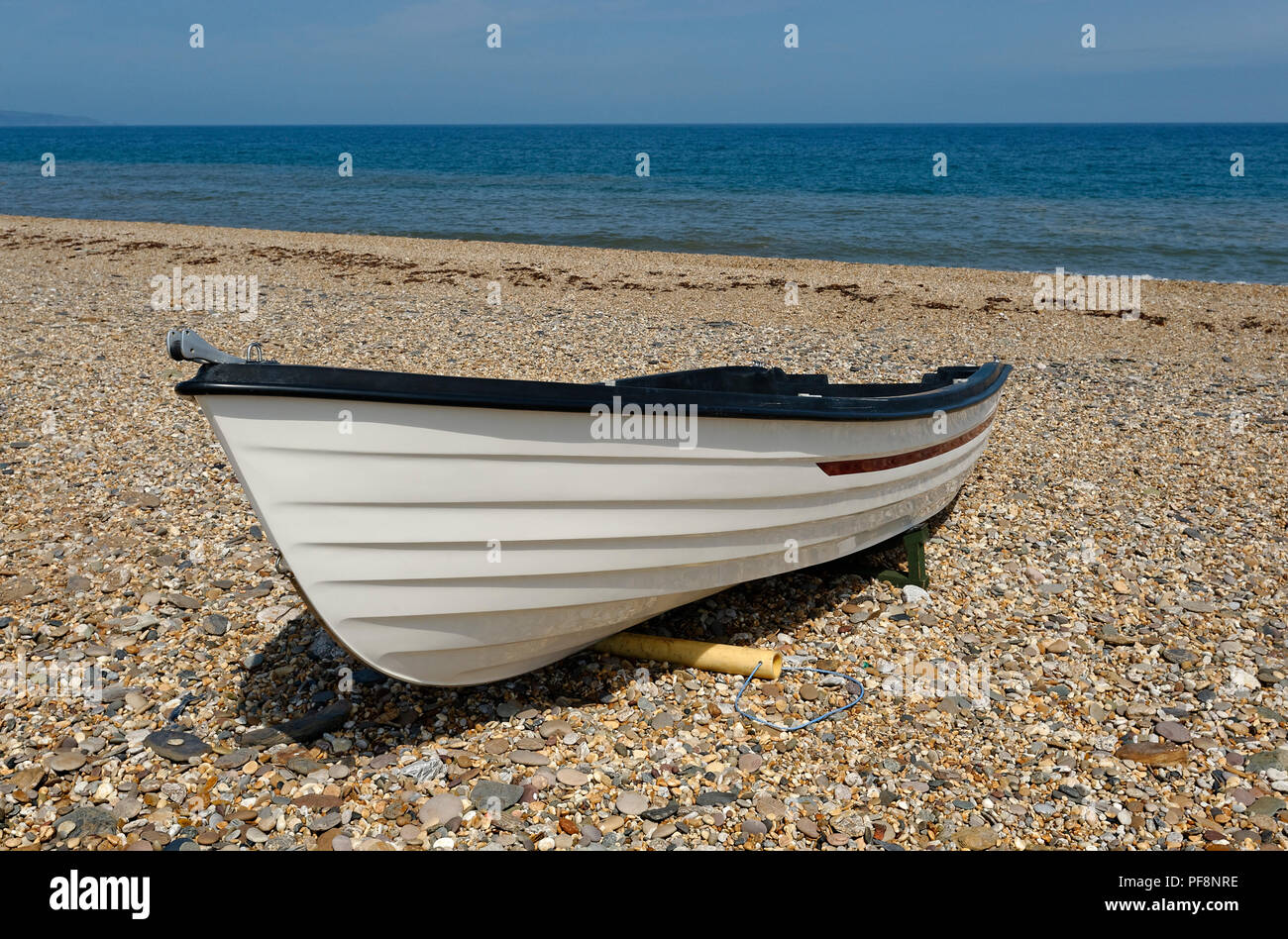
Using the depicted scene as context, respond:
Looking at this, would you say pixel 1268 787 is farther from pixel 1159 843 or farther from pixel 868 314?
pixel 868 314

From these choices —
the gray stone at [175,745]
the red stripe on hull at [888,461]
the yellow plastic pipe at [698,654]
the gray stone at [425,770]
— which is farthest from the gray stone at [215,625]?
the red stripe on hull at [888,461]

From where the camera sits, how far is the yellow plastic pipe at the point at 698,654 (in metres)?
4.25

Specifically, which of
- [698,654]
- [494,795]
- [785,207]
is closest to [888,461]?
[698,654]

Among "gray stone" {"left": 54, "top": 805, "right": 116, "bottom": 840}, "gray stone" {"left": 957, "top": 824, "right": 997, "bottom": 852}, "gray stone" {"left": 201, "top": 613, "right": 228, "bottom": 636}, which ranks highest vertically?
"gray stone" {"left": 201, "top": 613, "right": 228, "bottom": 636}

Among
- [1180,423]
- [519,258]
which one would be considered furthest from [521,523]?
[519,258]

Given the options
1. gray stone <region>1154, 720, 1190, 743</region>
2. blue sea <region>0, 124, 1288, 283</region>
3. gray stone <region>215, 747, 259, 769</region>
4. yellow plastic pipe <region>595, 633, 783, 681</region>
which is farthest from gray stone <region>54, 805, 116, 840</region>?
blue sea <region>0, 124, 1288, 283</region>

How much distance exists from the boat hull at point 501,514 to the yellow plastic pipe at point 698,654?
0.26 metres

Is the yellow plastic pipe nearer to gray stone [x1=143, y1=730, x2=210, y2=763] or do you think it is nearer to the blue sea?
gray stone [x1=143, y1=730, x2=210, y2=763]

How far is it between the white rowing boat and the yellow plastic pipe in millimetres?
249

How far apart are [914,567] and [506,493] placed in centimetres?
287

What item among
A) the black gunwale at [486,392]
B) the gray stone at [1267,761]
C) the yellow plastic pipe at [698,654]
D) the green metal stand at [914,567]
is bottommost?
the gray stone at [1267,761]

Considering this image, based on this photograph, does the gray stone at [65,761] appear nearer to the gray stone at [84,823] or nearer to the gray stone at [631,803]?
the gray stone at [84,823]

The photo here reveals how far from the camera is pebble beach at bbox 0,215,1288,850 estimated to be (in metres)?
3.33

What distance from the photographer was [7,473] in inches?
251
